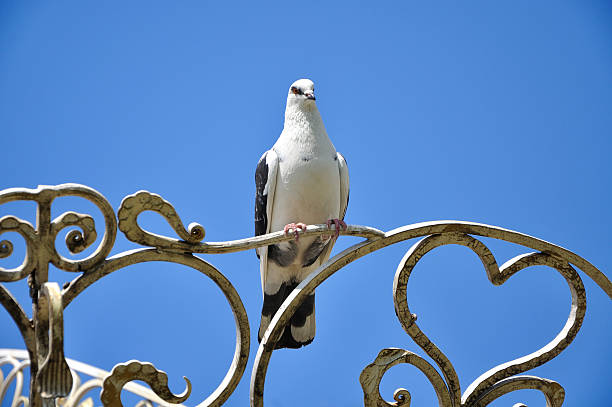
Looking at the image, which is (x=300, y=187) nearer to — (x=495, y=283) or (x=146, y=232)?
(x=495, y=283)

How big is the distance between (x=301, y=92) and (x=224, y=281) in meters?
1.47

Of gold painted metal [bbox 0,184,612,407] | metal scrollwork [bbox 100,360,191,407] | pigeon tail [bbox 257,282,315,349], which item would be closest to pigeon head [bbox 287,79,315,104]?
pigeon tail [bbox 257,282,315,349]

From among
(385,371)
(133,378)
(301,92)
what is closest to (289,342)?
(301,92)

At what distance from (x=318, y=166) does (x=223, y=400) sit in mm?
1402

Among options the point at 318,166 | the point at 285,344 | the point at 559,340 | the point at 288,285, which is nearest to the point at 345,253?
the point at 559,340

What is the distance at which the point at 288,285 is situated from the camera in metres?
3.39

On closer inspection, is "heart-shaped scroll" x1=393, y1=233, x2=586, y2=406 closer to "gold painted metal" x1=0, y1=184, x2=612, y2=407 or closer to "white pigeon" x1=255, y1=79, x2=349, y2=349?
"gold painted metal" x1=0, y1=184, x2=612, y2=407

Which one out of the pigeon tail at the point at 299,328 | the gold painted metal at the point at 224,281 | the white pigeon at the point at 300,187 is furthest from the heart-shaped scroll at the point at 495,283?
the pigeon tail at the point at 299,328

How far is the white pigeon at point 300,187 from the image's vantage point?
116 inches

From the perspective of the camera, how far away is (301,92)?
9.91ft

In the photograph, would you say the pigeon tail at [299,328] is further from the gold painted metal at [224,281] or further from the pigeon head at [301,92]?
the gold painted metal at [224,281]

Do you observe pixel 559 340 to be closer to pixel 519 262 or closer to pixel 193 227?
pixel 519 262

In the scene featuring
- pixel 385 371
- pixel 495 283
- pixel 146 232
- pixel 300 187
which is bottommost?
pixel 385 371

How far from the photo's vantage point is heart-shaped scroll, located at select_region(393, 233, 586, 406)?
1.94 metres
